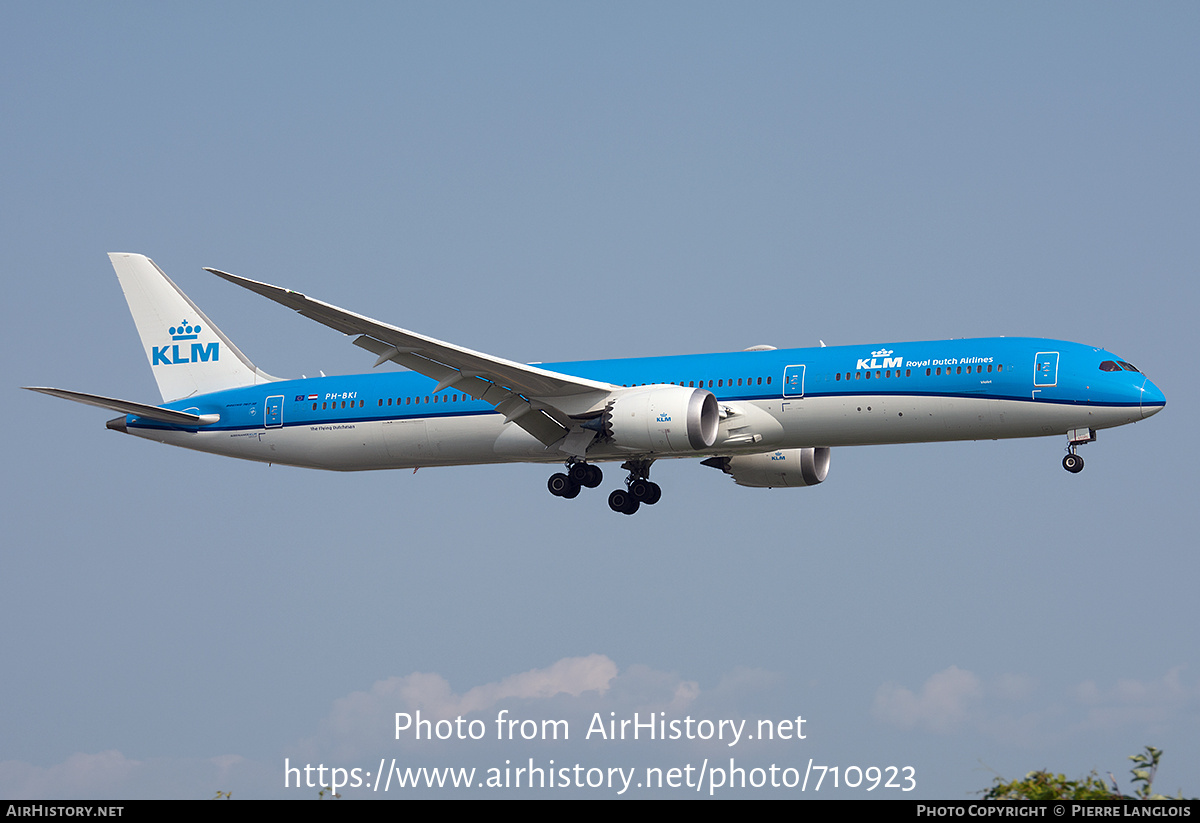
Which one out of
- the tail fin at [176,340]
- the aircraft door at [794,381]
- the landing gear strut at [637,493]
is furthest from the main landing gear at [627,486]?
the tail fin at [176,340]

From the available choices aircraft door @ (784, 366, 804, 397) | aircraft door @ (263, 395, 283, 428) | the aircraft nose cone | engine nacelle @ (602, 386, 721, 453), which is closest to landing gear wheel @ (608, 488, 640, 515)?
engine nacelle @ (602, 386, 721, 453)

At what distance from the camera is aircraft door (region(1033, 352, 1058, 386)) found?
121 ft

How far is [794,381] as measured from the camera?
38.8 meters

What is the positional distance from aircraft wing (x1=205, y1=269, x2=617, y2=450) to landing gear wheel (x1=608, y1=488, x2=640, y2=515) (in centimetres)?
390

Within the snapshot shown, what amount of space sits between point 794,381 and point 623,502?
8028mm

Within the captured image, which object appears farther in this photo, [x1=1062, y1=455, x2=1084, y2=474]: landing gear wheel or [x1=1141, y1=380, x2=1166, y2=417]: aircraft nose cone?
[x1=1062, y1=455, x2=1084, y2=474]: landing gear wheel

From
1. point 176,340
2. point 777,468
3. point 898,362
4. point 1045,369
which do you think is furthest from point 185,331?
point 1045,369

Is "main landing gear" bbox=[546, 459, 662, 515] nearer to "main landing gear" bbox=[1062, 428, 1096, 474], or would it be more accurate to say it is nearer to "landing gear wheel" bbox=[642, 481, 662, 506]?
"landing gear wheel" bbox=[642, 481, 662, 506]
